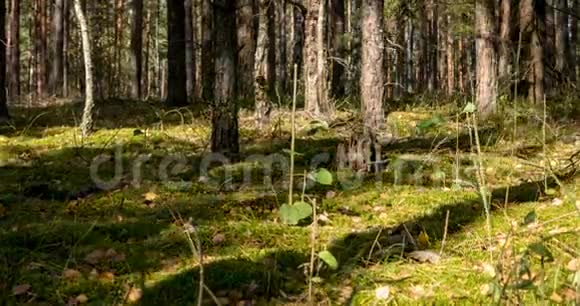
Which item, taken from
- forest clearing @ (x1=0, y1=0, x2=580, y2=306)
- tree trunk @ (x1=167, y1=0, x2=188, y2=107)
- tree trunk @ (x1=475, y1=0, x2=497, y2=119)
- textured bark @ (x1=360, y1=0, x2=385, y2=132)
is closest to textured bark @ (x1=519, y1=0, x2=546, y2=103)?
forest clearing @ (x1=0, y1=0, x2=580, y2=306)

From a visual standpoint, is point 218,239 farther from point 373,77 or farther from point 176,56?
point 176,56

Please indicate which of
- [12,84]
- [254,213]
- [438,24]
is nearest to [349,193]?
[254,213]

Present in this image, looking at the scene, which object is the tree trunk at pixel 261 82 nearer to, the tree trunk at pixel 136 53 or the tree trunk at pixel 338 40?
the tree trunk at pixel 338 40

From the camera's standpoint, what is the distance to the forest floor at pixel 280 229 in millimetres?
3404

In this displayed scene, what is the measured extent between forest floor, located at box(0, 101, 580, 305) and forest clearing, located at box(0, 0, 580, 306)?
2 cm

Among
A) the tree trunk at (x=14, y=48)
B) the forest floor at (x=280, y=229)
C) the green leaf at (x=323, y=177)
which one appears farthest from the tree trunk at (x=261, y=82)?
the tree trunk at (x=14, y=48)

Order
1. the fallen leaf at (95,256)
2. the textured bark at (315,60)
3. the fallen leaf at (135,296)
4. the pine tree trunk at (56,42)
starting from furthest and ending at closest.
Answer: the pine tree trunk at (56,42) < the textured bark at (315,60) < the fallen leaf at (95,256) < the fallen leaf at (135,296)

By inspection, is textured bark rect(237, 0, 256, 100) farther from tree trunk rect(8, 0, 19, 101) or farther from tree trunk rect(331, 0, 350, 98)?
tree trunk rect(8, 0, 19, 101)

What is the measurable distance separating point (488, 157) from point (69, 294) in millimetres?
5479

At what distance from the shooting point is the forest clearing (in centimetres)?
342

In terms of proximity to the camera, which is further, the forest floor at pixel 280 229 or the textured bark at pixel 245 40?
the textured bark at pixel 245 40

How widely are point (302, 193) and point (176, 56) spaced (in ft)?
43.8

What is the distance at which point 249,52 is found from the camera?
1306 cm

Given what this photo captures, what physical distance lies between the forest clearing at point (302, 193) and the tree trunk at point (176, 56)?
58 millimetres
